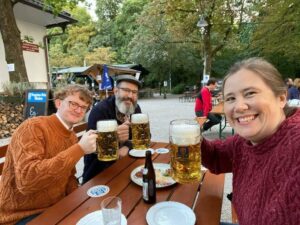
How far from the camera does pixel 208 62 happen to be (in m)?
16.8

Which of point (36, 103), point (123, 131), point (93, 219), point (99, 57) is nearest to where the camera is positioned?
point (93, 219)

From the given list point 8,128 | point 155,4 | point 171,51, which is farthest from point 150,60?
point 8,128

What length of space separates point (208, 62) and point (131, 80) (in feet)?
49.0

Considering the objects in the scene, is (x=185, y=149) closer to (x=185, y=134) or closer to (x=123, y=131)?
(x=185, y=134)

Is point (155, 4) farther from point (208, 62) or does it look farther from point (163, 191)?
point (163, 191)

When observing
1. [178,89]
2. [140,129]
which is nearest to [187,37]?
[178,89]

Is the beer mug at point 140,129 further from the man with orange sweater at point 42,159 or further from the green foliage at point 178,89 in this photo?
the green foliage at point 178,89

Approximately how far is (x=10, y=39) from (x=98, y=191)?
6.61m

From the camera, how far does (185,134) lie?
1283mm

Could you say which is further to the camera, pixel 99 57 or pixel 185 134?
pixel 99 57

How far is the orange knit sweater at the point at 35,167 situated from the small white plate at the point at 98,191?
0.18 meters

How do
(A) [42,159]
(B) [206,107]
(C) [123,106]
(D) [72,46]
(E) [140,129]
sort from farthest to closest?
(D) [72,46] → (B) [206,107] → (C) [123,106] → (E) [140,129] → (A) [42,159]

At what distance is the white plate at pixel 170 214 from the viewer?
1246mm

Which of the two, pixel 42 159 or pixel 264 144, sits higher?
pixel 264 144
